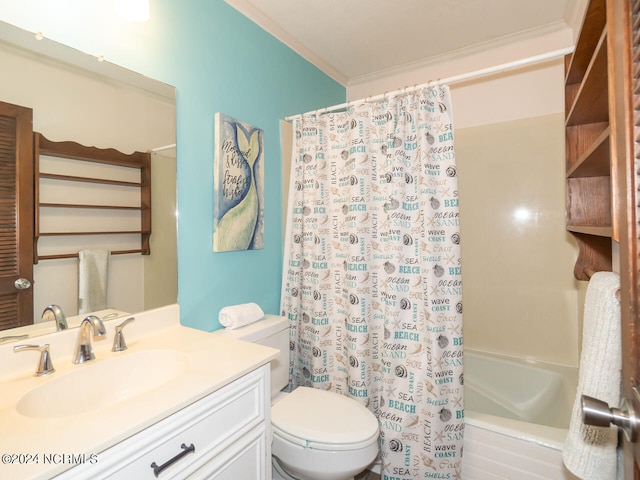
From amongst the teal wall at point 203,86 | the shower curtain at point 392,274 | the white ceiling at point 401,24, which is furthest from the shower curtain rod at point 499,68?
the teal wall at point 203,86

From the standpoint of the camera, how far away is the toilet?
121cm

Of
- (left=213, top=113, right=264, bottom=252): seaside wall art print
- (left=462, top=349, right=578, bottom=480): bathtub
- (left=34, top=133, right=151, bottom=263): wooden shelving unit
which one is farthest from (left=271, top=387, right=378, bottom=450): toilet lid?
(left=34, top=133, right=151, bottom=263): wooden shelving unit

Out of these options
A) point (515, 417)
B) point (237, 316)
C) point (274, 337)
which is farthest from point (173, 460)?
point (515, 417)

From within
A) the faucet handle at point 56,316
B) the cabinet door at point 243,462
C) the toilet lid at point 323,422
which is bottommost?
the toilet lid at point 323,422

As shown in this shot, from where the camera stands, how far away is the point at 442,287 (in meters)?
1.49

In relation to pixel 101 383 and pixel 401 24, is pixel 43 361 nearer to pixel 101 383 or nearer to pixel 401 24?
pixel 101 383

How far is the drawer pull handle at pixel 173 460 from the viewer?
0.73m

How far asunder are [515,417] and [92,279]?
2.34 m

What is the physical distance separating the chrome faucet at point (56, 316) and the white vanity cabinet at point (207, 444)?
1.65 ft

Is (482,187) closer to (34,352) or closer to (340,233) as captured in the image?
(340,233)

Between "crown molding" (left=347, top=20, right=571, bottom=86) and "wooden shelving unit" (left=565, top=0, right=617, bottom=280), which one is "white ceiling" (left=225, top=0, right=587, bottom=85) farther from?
"wooden shelving unit" (left=565, top=0, right=617, bottom=280)

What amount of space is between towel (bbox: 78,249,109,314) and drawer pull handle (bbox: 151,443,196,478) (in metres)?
0.65

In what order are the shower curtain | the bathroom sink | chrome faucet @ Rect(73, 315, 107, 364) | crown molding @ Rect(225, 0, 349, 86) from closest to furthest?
1. the bathroom sink
2. chrome faucet @ Rect(73, 315, 107, 364)
3. the shower curtain
4. crown molding @ Rect(225, 0, 349, 86)

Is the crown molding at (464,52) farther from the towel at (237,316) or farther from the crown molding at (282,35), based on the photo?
the towel at (237,316)
